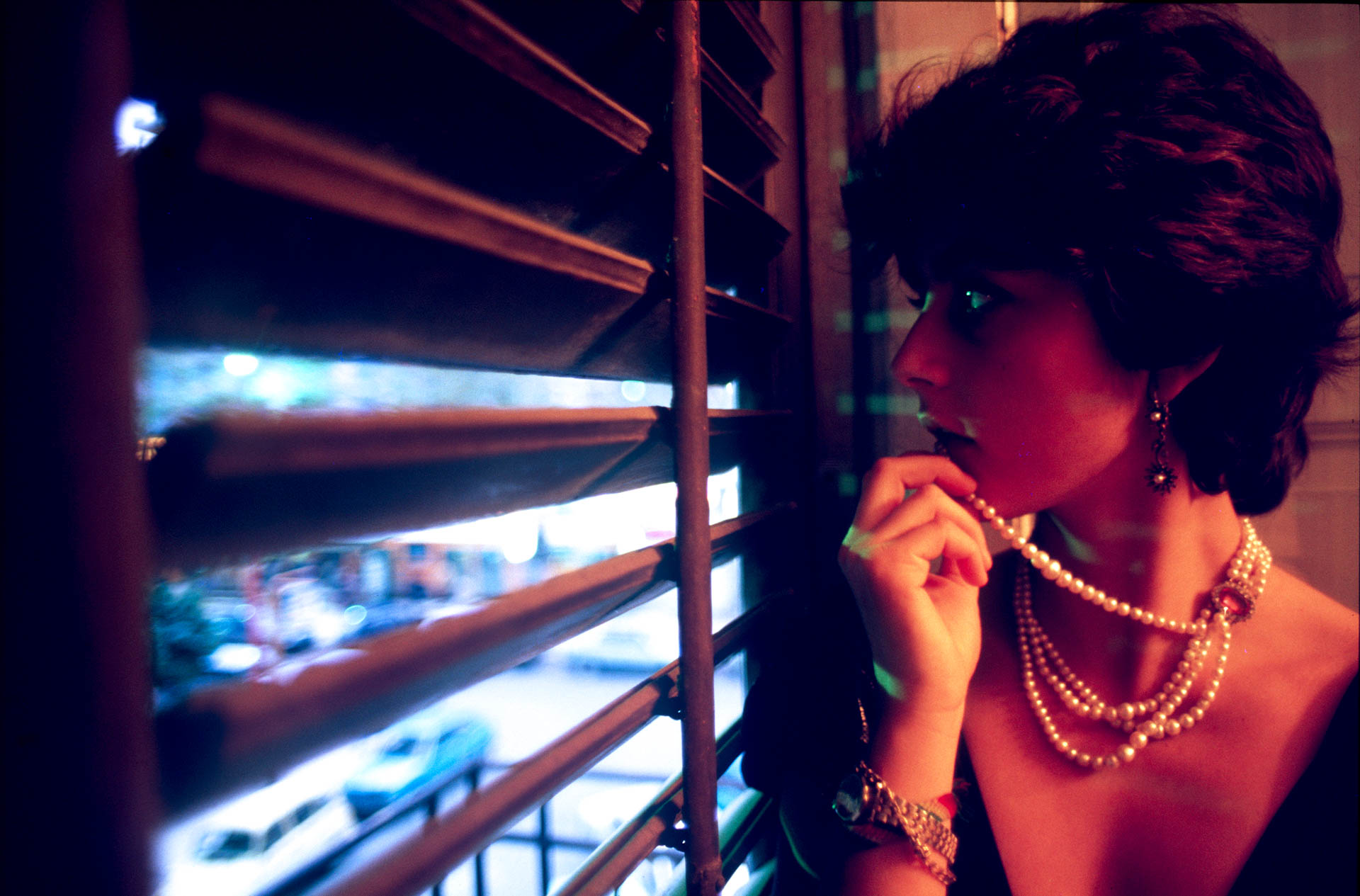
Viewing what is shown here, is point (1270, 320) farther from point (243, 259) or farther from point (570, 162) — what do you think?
point (243, 259)

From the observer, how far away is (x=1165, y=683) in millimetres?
1129

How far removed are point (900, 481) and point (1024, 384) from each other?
0.28 m

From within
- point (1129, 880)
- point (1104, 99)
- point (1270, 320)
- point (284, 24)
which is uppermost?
point (1104, 99)

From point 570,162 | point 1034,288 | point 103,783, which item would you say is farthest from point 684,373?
point 1034,288

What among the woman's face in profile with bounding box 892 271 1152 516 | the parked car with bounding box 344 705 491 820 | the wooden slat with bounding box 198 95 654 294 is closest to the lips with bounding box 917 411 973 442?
the woman's face in profile with bounding box 892 271 1152 516

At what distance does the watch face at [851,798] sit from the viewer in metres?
0.95

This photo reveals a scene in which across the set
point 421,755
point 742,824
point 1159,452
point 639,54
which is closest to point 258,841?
point 421,755

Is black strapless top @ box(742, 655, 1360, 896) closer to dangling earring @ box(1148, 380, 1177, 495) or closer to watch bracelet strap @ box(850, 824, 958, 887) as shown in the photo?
watch bracelet strap @ box(850, 824, 958, 887)

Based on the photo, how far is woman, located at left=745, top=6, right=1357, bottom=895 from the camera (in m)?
0.96

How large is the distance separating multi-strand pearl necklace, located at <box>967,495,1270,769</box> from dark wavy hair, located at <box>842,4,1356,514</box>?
201 mm

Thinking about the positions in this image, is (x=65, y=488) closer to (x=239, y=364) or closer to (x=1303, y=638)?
(x=239, y=364)

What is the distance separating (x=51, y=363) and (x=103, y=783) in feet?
0.63

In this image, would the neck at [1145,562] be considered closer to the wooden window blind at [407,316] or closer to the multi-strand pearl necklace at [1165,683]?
the multi-strand pearl necklace at [1165,683]

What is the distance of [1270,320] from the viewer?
1.10 metres
